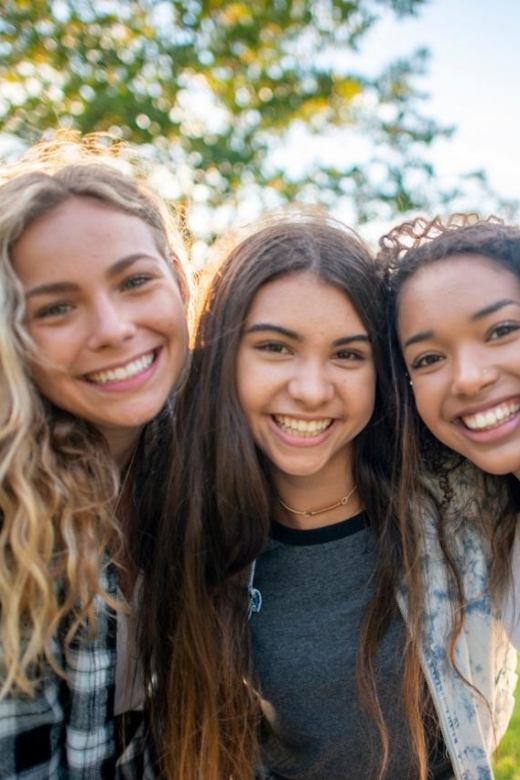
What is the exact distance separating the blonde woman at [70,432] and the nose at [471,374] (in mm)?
917

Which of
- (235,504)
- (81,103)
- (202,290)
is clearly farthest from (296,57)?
(235,504)

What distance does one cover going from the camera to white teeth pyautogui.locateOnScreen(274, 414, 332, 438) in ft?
7.84

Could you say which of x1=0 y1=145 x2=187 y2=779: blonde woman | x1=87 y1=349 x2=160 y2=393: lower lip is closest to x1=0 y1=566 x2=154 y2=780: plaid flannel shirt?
x1=0 y1=145 x2=187 y2=779: blonde woman

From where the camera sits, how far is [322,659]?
2436 mm

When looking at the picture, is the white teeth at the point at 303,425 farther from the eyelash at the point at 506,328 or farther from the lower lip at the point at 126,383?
the eyelash at the point at 506,328

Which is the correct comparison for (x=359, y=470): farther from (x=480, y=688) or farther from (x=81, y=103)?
(x=81, y=103)

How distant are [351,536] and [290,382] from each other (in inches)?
25.3

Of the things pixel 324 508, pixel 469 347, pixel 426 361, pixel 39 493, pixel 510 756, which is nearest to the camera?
pixel 39 493

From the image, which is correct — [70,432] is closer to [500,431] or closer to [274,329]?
[274,329]

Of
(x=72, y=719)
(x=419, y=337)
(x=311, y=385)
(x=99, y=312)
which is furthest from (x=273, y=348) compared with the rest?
(x=72, y=719)

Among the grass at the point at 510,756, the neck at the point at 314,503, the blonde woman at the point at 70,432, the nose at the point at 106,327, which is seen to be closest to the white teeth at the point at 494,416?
the neck at the point at 314,503

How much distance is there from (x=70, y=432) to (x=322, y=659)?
1.14 metres

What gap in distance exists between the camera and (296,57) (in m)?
9.70

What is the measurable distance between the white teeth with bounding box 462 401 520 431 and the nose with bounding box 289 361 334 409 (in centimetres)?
47
